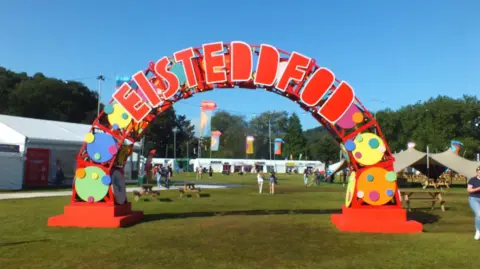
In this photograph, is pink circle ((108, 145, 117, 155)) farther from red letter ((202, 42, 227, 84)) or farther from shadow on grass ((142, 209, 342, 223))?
red letter ((202, 42, 227, 84))

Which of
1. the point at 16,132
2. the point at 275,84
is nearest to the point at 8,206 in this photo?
the point at 16,132

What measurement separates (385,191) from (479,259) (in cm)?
360

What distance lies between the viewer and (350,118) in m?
10.8

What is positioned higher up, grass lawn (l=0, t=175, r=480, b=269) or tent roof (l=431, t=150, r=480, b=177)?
tent roof (l=431, t=150, r=480, b=177)

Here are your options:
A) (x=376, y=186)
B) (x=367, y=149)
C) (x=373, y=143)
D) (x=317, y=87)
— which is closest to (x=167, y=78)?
(x=317, y=87)

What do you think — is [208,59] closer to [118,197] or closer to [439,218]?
[118,197]

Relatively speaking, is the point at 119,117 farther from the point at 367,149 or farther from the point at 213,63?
the point at 367,149

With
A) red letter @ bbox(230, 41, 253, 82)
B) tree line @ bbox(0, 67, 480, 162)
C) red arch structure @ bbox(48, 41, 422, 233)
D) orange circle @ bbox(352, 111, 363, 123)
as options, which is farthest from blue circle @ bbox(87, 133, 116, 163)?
tree line @ bbox(0, 67, 480, 162)

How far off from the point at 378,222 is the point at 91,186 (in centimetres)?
797

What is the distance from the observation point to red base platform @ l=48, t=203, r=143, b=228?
35.6 ft

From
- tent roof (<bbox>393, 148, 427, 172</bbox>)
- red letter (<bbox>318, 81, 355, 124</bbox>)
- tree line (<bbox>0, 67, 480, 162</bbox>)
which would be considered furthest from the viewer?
tree line (<bbox>0, 67, 480, 162</bbox>)

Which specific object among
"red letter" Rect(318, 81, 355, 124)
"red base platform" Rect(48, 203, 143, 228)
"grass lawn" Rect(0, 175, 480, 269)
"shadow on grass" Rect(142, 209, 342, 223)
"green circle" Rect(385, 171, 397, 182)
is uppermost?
"red letter" Rect(318, 81, 355, 124)

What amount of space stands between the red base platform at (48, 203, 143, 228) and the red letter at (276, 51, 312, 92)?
581cm

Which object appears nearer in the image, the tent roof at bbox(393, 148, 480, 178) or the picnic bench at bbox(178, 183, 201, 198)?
the picnic bench at bbox(178, 183, 201, 198)
